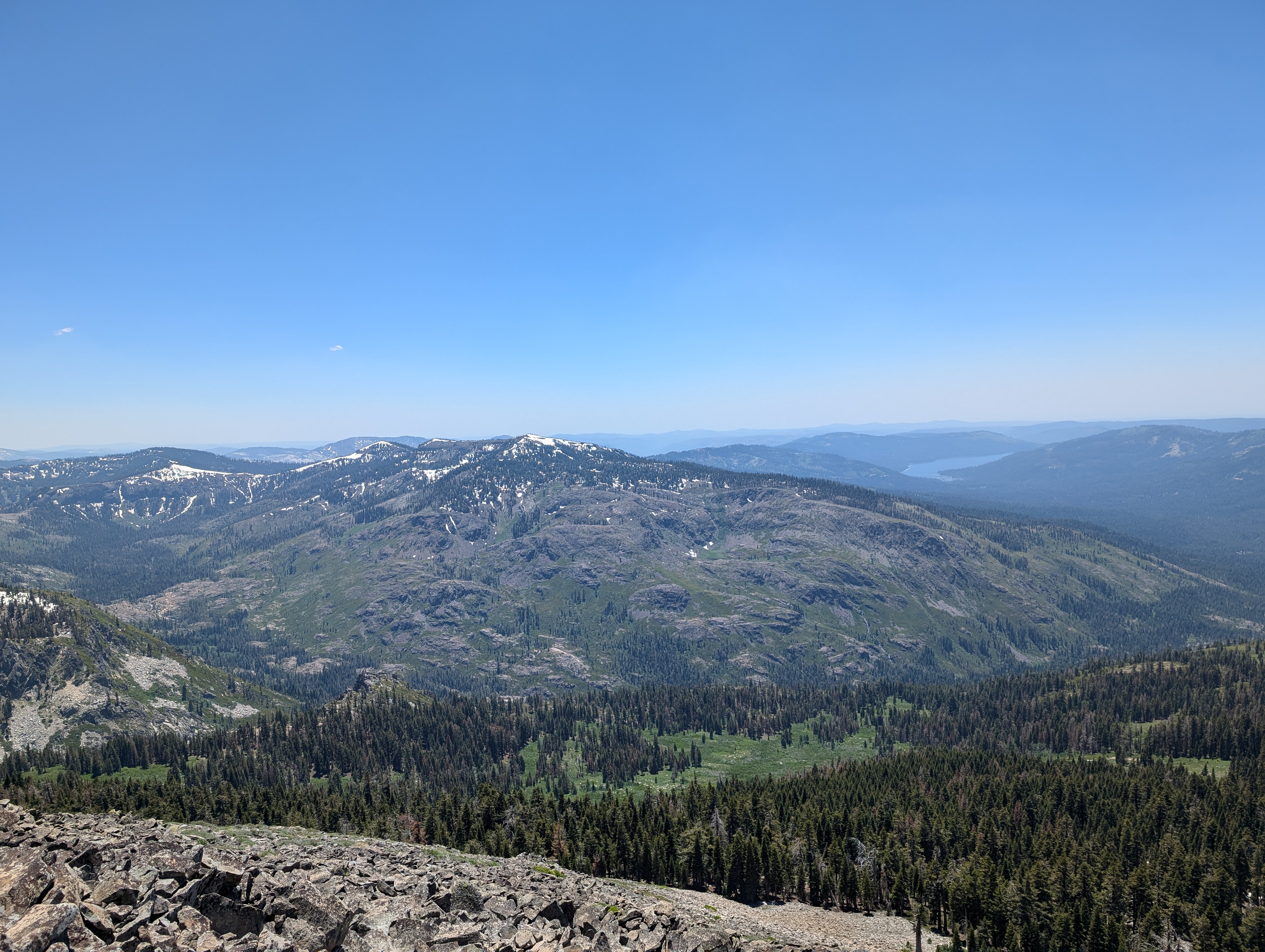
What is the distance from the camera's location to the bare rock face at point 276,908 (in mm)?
33219

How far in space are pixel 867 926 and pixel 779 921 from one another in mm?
13528

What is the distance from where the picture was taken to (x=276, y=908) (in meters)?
40.3

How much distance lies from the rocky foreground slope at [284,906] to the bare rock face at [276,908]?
10cm

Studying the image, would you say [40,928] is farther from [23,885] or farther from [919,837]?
[919,837]

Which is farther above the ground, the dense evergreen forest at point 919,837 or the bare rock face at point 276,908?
the bare rock face at point 276,908

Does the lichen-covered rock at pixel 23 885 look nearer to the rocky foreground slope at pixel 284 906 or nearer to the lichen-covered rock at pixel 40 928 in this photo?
the rocky foreground slope at pixel 284 906

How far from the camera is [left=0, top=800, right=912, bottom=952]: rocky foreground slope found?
110ft

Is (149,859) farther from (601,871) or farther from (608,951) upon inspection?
(601,871)

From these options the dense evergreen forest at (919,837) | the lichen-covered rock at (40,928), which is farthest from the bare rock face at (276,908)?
the dense evergreen forest at (919,837)

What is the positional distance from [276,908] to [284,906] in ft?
1.68

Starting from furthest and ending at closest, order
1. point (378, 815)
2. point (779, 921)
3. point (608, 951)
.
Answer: point (378, 815) → point (779, 921) → point (608, 951)

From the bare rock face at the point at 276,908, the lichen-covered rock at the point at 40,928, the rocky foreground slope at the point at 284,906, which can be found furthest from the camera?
the rocky foreground slope at the point at 284,906

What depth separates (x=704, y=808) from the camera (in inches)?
5522

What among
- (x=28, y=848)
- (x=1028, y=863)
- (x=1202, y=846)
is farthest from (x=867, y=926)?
(x=28, y=848)
